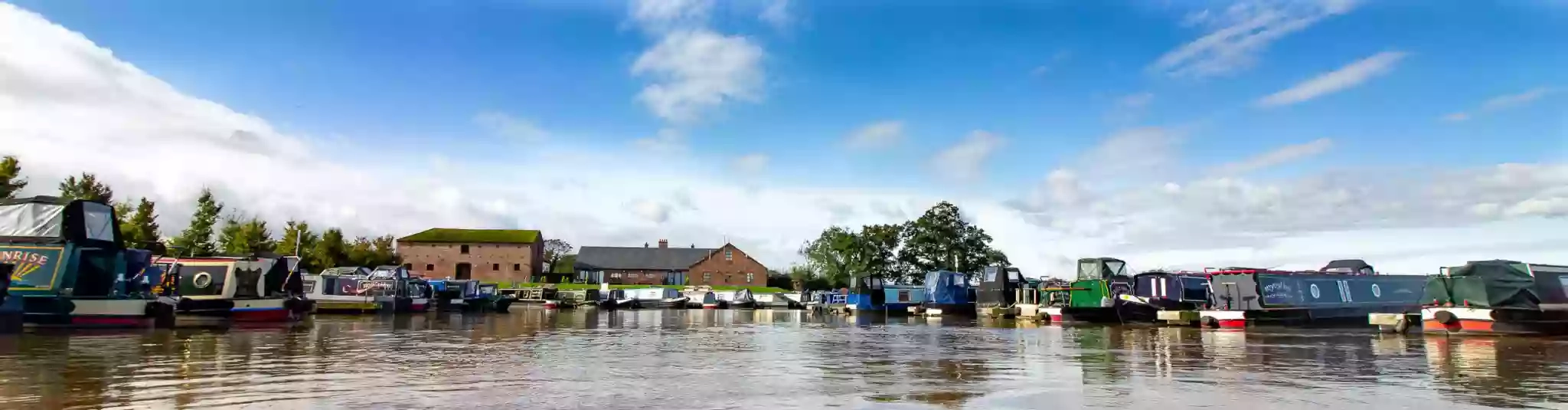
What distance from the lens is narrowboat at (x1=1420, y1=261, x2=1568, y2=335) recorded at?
22.8 metres

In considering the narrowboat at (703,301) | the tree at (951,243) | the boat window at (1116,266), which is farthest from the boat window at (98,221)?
the tree at (951,243)

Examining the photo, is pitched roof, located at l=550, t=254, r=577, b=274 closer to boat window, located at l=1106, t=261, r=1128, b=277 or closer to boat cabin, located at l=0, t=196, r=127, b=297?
boat window, located at l=1106, t=261, r=1128, b=277

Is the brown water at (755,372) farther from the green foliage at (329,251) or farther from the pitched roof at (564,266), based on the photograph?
the pitched roof at (564,266)

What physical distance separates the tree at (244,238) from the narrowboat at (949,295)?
48084 mm

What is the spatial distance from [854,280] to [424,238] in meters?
55.8

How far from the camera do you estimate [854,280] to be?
6041 centimetres

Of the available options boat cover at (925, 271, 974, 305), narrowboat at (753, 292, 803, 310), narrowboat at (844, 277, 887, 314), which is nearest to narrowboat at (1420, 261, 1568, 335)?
boat cover at (925, 271, 974, 305)

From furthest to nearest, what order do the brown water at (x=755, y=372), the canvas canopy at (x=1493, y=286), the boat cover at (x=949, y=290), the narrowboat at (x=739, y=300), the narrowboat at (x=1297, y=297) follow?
the narrowboat at (x=739, y=300) < the boat cover at (x=949, y=290) < the narrowboat at (x=1297, y=297) < the canvas canopy at (x=1493, y=286) < the brown water at (x=755, y=372)

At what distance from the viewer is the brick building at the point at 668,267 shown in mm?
100812

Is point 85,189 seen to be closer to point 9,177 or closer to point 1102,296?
point 9,177

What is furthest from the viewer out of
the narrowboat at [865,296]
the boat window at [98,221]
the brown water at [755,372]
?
the narrowboat at [865,296]

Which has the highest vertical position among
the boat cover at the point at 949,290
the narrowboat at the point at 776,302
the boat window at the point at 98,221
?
the boat window at the point at 98,221

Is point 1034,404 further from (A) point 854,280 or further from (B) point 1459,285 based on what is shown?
(A) point 854,280

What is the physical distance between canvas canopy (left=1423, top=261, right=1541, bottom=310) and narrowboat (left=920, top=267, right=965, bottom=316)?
2758 centimetres
